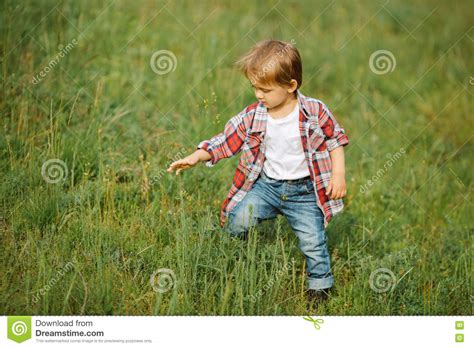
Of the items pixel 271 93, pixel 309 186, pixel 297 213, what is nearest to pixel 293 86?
pixel 271 93

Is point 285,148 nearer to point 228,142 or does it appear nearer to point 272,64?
point 228,142

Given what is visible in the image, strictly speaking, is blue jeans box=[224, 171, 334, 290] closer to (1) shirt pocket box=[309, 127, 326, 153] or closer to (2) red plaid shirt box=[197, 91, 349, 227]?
(2) red plaid shirt box=[197, 91, 349, 227]

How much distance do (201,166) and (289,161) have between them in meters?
0.98

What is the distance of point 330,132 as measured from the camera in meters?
3.15

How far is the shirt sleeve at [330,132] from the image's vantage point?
123 inches

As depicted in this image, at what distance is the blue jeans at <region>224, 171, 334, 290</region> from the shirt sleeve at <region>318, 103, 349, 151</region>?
0.23 m

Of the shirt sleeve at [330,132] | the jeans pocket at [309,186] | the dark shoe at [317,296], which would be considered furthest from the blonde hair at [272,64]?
the dark shoe at [317,296]

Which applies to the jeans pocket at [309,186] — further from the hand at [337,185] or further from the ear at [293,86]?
the ear at [293,86]

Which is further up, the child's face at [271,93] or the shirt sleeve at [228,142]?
the child's face at [271,93]

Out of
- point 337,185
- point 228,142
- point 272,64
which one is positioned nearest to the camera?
point 272,64

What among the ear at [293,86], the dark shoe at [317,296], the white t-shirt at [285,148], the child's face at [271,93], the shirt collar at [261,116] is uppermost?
the ear at [293,86]

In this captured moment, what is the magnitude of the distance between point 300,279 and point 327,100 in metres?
2.35

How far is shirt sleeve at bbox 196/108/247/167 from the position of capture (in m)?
3.18

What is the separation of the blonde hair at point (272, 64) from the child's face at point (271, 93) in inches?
0.9
